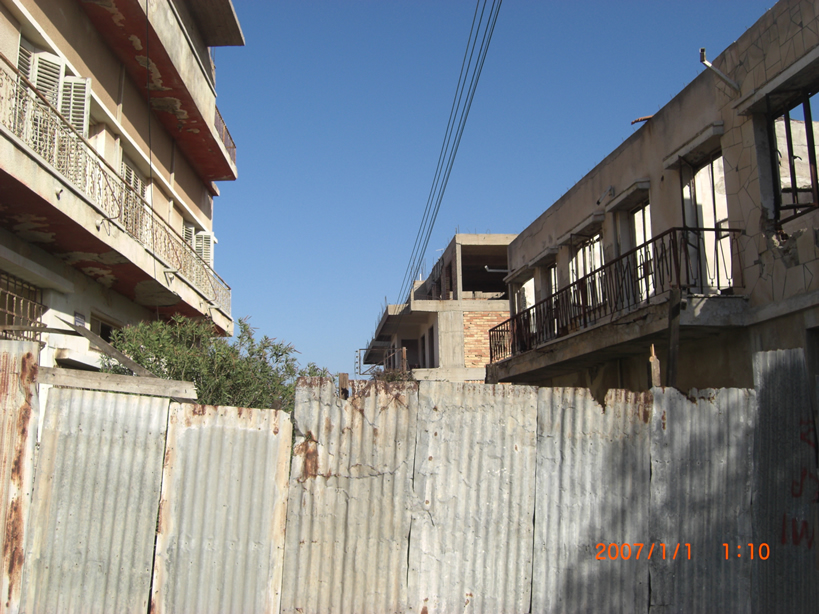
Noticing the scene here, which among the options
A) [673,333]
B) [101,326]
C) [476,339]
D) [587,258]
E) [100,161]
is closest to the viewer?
[673,333]

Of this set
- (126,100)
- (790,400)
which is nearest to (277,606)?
(790,400)

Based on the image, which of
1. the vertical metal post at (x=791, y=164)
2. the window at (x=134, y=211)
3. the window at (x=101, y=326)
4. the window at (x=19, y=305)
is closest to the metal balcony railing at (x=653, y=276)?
the vertical metal post at (x=791, y=164)

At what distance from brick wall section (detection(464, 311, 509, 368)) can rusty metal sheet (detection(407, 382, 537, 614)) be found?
72.7ft

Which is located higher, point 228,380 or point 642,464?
point 228,380

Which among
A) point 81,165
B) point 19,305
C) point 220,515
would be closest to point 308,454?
point 220,515

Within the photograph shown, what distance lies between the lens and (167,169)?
15.4 m

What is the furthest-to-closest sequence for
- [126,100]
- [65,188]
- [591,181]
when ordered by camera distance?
1. [591,181]
2. [126,100]
3. [65,188]

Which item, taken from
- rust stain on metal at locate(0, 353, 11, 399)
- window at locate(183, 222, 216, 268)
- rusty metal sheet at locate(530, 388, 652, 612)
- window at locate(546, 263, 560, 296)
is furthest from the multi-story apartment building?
window at locate(546, 263, 560, 296)

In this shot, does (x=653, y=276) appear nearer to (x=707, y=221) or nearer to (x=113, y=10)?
(x=707, y=221)

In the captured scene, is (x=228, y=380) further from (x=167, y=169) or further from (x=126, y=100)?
(x=167, y=169)

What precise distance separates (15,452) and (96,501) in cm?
60

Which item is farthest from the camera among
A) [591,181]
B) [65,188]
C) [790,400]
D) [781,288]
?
[591,181]

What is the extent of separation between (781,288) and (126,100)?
11.5 metres

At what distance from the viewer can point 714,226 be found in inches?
434
